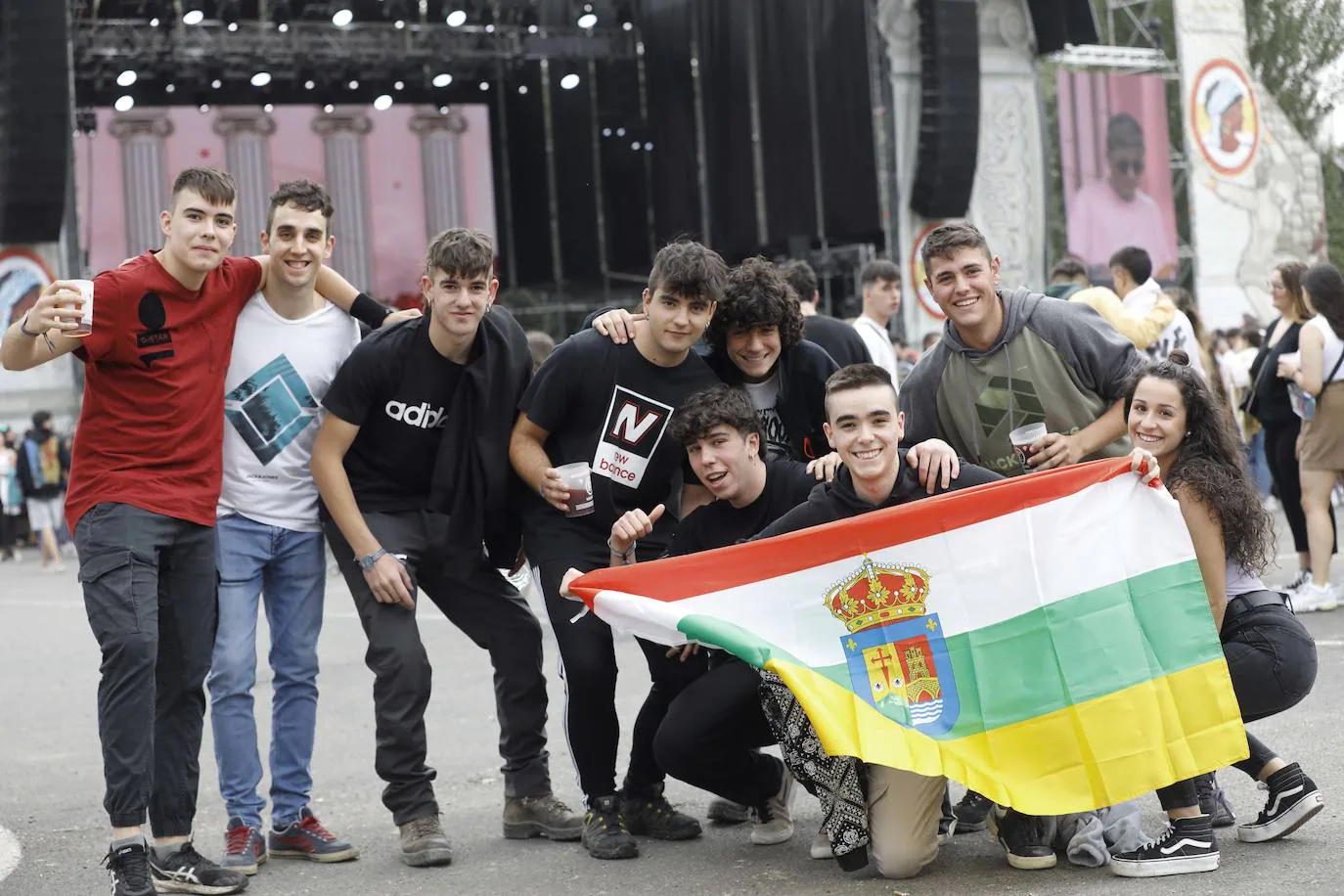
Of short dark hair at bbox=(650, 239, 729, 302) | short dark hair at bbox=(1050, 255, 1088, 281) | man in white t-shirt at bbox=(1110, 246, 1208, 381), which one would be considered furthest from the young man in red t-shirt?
short dark hair at bbox=(1050, 255, 1088, 281)

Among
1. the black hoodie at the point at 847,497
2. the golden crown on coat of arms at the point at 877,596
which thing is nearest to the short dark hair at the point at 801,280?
the black hoodie at the point at 847,497

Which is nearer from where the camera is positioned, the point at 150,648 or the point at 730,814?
the point at 150,648

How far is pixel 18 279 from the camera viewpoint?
19.7 metres

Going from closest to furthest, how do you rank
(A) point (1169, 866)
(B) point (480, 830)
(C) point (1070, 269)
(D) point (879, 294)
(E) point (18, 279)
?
(A) point (1169, 866) → (B) point (480, 830) → (D) point (879, 294) → (C) point (1070, 269) → (E) point (18, 279)

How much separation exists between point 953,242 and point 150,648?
111 inches

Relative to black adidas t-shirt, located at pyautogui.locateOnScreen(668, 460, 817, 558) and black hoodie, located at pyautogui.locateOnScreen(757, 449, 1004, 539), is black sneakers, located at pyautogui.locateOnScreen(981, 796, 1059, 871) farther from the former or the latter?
black adidas t-shirt, located at pyautogui.locateOnScreen(668, 460, 817, 558)

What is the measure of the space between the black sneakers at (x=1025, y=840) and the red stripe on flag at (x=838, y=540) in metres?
0.85

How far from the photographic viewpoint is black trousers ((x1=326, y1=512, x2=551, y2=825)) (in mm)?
5180

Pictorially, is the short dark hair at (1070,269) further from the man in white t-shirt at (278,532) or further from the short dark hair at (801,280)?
the man in white t-shirt at (278,532)

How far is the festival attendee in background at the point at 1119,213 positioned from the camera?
2419cm

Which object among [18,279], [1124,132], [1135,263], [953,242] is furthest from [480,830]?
[1124,132]

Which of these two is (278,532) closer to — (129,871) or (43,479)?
(129,871)

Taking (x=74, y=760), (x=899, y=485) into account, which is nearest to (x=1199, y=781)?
(x=899, y=485)

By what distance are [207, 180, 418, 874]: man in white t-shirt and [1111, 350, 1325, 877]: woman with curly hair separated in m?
2.69
